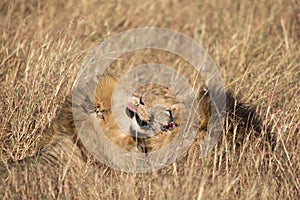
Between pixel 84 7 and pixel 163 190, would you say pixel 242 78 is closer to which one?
pixel 163 190

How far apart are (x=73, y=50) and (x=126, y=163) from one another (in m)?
1.30

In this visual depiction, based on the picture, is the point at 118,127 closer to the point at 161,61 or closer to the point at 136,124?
the point at 136,124

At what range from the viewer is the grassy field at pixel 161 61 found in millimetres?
2738

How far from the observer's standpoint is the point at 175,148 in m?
3.05

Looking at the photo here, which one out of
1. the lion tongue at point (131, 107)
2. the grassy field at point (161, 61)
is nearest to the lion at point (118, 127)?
the lion tongue at point (131, 107)

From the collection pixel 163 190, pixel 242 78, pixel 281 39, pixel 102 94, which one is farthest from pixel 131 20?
pixel 163 190

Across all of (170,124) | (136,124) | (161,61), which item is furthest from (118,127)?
(161,61)

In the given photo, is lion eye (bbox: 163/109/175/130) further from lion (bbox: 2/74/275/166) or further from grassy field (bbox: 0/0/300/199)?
grassy field (bbox: 0/0/300/199)

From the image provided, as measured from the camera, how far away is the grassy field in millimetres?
2738

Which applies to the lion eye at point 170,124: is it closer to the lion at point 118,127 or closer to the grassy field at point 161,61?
the lion at point 118,127

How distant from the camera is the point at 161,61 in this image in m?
4.94

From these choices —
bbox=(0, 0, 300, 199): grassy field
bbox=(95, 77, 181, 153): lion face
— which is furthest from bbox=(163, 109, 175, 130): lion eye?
bbox=(0, 0, 300, 199): grassy field

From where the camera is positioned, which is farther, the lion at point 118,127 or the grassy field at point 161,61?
the lion at point 118,127

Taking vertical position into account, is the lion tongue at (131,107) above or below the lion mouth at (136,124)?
above
